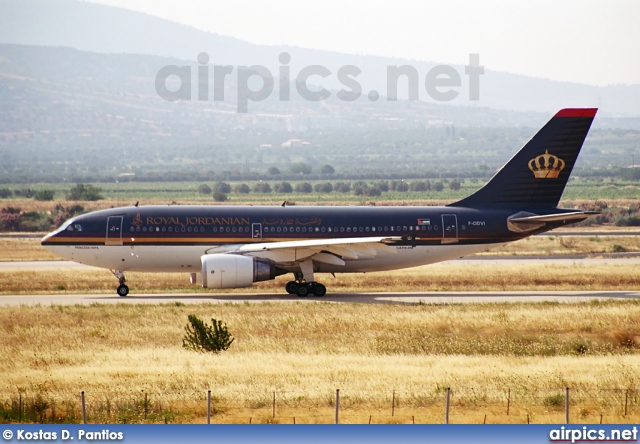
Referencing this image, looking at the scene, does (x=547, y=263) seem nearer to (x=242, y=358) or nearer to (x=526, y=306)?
(x=526, y=306)

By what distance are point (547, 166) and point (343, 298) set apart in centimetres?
1132

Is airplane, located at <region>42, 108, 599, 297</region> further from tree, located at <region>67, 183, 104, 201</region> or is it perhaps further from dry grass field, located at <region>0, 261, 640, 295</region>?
tree, located at <region>67, 183, 104, 201</region>

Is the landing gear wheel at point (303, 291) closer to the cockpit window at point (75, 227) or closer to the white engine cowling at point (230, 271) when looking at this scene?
the white engine cowling at point (230, 271)

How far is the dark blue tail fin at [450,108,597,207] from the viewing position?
45000 millimetres

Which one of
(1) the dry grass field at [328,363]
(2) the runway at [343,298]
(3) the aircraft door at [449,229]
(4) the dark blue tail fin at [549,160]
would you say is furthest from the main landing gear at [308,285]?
(4) the dark blue tail fin at [549,160]

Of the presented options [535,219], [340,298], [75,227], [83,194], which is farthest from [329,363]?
[83,194]

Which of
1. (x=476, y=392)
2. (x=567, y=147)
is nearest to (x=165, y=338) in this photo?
(x=476, y=392)

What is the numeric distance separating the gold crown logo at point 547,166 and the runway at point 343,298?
5321 millimetres

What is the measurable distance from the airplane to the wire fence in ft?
59.0

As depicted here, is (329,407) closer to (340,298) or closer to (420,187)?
(340,298)

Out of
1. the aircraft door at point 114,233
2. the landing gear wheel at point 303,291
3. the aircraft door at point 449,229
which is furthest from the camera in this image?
the aircraft door at point 449,229

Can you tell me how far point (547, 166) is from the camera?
45.1 m

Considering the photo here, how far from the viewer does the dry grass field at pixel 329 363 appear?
21.2m

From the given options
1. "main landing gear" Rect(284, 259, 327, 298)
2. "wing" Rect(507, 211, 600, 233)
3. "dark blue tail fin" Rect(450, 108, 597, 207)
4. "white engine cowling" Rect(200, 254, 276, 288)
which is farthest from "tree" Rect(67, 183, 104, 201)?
"wing" Rect(507, 211, 600, 233)
